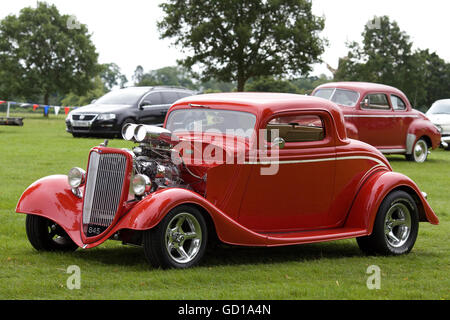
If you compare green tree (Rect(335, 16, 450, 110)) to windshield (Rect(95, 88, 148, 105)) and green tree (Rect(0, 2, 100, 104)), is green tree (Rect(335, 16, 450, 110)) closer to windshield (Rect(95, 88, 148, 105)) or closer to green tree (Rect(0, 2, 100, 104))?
green tree (Rect(0, 2, 100, 104))

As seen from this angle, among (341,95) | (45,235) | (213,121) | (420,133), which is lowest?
(45,235)

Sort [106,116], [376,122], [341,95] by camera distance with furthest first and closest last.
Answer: [106,116], [341,95], [376,122]

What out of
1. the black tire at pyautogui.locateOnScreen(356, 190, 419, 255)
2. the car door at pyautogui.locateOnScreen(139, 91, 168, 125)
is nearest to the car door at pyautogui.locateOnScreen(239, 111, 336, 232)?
the black tire at pyautogui.locateOnScreen(356, 190, 419, 255)

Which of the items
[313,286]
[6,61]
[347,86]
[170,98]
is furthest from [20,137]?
[6,61]

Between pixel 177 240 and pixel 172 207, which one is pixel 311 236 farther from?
pixel 172 207

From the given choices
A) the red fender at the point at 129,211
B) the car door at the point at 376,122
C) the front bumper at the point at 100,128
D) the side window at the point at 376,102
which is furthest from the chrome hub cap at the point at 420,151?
the red fender at the point at 129,211

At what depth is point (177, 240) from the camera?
6.62 metres

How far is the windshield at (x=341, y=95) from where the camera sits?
62.5ft

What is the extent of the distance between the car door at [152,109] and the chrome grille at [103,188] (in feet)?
52.7

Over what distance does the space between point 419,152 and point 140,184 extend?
15.6m

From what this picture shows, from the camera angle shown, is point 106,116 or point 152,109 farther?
point 152,109

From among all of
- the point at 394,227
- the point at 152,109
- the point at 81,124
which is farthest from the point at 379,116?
the point at 394,227

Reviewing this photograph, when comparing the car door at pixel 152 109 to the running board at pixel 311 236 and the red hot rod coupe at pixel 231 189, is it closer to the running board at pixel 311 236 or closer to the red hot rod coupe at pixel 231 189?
the red hot rod coupe at pixel 231 189
